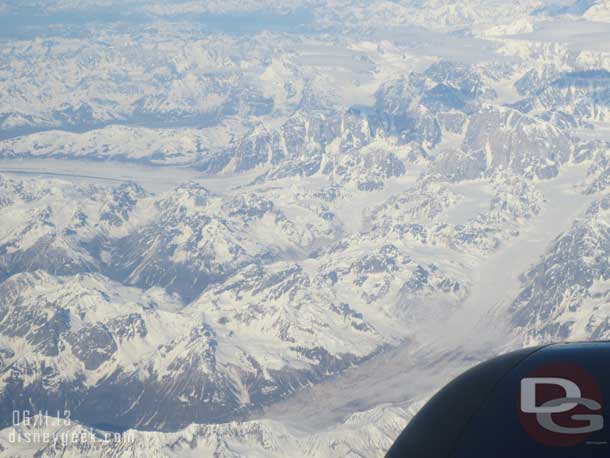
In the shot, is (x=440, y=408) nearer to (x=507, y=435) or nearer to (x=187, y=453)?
(x=507, y=435)

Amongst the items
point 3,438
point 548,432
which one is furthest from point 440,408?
point 3,438

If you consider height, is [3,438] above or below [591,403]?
below

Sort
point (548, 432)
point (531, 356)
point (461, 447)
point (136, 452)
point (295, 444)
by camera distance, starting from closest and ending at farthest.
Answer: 1. point (548, 432)
2. point (461, 447)
3. point (531, 356)
4. point (136, 452)
5. point (295, 444)

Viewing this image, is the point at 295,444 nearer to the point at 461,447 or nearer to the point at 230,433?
the point at 230,433

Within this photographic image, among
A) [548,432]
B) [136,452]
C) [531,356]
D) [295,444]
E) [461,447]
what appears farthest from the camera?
[295,444]

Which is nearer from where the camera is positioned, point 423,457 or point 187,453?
point 423,457

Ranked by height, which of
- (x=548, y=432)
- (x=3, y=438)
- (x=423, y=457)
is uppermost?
(x=548, y=432)
